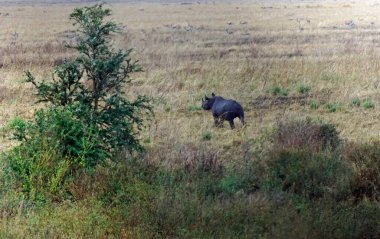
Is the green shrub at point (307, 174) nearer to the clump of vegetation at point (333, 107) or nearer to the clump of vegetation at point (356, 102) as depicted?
the clump of vegetation at point (333, 107)

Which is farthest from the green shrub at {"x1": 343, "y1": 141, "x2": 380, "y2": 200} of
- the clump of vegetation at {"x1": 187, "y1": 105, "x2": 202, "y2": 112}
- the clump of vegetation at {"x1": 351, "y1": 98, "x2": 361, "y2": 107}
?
the clump of vegetation at {"x1": 187, "y1": 105, "x2": 202, "y2": 112}

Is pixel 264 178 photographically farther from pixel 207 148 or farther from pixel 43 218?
pixel 43 218

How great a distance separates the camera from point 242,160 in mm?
10508

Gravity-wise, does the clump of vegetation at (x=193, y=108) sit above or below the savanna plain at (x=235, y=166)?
below

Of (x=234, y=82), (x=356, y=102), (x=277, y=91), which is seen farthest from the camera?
(x=234, y=82)

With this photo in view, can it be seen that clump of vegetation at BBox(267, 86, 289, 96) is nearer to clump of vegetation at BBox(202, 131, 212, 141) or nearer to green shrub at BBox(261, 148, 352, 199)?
clump of vegetation at BBox(202, 131, 212, 141)

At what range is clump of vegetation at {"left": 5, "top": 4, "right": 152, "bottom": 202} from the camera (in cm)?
849

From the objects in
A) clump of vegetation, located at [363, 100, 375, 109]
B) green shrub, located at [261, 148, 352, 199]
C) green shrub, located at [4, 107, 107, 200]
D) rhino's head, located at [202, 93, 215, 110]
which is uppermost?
green shrub, located at [4, 107, 107, 200]

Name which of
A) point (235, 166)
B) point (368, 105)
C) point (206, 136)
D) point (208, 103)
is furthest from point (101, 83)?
point (368, 105)

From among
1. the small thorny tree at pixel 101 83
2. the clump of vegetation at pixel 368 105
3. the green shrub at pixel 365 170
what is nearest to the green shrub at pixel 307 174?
the green shrub at pixel 365 170

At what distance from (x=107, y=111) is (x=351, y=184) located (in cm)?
406

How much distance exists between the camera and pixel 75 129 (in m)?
9.02

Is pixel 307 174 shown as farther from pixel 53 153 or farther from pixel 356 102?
pixel 356 102

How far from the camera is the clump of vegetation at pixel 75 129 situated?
8.49m
